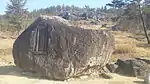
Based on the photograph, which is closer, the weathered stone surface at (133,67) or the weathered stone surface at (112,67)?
the weathered stone surface at (133,67)

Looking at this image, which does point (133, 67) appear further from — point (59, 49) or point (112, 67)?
point (59, 49)

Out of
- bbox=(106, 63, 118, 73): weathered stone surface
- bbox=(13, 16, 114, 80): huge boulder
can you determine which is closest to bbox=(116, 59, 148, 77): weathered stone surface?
bbox=(106, 63, 118, 73): weathered stone surface

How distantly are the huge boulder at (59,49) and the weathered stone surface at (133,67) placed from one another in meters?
1.32

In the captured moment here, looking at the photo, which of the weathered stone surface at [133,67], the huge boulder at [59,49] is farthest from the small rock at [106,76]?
the weathered stone surface at [133,67]

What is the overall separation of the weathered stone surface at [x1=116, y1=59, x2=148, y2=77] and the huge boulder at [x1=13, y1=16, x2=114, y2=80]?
4.33 feet

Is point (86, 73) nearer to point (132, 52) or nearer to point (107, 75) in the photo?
point (107, 75)

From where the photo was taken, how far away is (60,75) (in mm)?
10492

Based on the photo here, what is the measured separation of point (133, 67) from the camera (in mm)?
11992

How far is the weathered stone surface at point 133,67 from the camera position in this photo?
11969 mm

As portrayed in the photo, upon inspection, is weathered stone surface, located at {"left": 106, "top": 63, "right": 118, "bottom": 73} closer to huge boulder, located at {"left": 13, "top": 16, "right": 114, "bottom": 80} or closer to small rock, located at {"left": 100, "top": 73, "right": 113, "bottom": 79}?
small rock, located at {"left": 100, "top": 73, "right": 113, "bottom": 79}

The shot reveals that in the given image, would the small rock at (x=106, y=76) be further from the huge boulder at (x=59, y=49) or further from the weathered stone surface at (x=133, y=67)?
the weathered stone surface at (x=133, y=67)

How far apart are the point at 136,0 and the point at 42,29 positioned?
16.0m

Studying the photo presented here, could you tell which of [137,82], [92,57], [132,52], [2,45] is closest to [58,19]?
[92,57]

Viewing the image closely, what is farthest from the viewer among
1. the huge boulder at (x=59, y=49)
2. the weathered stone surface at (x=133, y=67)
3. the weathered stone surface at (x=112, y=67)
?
the weathered stone surface at (x=112, y=67)
